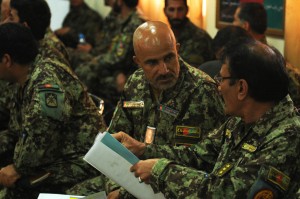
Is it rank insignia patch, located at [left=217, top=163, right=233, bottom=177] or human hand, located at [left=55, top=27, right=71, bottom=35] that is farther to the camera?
human hand, located at [left=55, top=27, right=71, bottom=35]

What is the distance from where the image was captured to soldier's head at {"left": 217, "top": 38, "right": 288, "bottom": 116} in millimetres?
2164

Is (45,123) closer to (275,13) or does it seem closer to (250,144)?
(250,144)

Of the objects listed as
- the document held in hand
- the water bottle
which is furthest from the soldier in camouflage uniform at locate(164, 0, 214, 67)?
the document held in hand

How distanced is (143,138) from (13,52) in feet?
2.84

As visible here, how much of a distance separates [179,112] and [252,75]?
0.80 m

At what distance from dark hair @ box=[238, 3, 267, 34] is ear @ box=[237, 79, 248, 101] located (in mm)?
2414

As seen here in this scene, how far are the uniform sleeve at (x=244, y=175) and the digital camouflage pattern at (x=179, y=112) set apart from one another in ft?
1.87

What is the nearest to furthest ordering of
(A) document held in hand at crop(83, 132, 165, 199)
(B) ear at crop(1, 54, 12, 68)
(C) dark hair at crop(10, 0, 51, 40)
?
(A) document held in hand at crop(83, 132, 165, 199)
(B) ear at crop(1, 54, 12, 68)
(C) dark hair at crop(10, 0, 51, 40)

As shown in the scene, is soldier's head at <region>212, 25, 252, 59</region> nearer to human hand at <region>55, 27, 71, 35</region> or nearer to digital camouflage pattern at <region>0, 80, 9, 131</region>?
digital camouflage pattern at <region>0, 80, 9, 131</region>

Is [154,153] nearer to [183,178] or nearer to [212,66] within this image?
[183,178]

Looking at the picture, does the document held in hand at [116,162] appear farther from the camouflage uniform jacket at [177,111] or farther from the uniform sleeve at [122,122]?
the uniform sleeve at [122,122]

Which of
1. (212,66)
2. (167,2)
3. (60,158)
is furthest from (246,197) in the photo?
(167,2)

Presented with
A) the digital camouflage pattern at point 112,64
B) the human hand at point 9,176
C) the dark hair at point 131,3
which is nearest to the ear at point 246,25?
the digital camouflage pattern at point 112,64

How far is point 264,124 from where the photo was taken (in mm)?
2219
